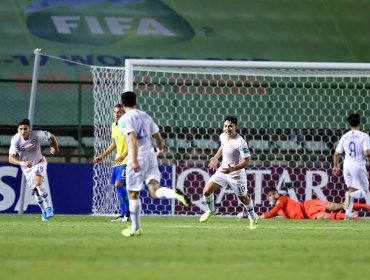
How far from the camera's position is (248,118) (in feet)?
64.7

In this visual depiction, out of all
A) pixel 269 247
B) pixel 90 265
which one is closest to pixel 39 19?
pixel 269 247

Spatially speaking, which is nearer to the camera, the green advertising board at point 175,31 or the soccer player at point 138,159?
the soccer player at point 138,159

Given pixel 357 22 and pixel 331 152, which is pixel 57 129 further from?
pixel 357 22

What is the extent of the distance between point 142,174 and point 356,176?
677 centimetres

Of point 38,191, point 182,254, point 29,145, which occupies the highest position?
point 29,145

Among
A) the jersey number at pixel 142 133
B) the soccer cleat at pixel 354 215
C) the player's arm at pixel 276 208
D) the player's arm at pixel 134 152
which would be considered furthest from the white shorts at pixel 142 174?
the soccer cleat at pixel 354 215

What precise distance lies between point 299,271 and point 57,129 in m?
13.0

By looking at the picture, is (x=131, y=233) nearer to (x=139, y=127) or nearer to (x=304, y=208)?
(x=139, y=127)

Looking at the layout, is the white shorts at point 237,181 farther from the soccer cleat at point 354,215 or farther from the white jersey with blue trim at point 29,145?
the soccer cleat at point 354,215

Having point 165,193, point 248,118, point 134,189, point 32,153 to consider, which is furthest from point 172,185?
point 134,189

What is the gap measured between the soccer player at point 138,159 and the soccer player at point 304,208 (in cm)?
641

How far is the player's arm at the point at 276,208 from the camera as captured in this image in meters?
16.8

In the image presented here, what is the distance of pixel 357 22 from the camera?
74.0ft

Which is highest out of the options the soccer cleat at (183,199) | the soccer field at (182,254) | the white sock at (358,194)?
the white sock at (358,194)
